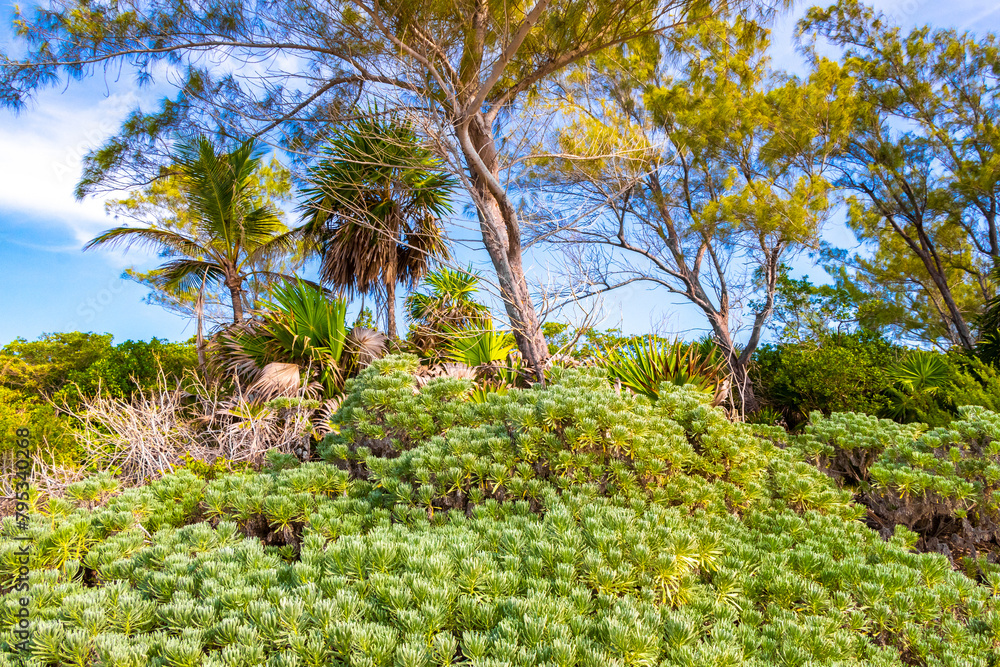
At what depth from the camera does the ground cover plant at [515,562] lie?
150cm

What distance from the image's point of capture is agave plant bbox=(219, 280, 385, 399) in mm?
7184

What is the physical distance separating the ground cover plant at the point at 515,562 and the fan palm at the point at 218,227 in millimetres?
7997

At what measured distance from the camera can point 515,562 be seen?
181cm

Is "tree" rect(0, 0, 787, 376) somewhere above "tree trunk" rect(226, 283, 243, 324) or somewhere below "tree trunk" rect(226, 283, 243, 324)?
above

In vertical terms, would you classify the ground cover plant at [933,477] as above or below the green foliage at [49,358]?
below

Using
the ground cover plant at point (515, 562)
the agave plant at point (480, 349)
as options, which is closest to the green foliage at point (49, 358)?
the agave plant at point (480, 349)

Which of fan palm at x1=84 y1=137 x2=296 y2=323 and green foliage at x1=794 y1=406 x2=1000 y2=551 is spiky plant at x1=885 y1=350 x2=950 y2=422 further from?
fan palm at x1=84 y1=137 x2=296 y2=323

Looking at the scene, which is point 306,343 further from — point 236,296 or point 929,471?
point 929,471

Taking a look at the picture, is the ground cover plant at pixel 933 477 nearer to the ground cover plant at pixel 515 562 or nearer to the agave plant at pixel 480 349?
the ground cover plant at pixel 515 562

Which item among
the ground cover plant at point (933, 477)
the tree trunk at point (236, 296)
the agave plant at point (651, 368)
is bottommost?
the ground cover plant at point (933, 477)

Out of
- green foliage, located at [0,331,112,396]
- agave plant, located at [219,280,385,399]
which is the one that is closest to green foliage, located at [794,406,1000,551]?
agave plant, located at [219,280,385,399]

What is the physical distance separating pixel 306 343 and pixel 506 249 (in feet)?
9.62

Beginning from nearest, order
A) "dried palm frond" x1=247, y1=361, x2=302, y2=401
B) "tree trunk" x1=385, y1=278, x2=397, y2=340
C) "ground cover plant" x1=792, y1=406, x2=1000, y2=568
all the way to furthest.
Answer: "ground cover plant" x1=792, y1=406, x2=1000, y2=568 → "dried palm frond" x1=247, y1=361, x2=302, y2=401 → "tree trunk" x1=385, y1=278, x2=397, y2=340

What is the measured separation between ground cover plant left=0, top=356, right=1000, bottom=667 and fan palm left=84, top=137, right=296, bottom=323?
315 inches
